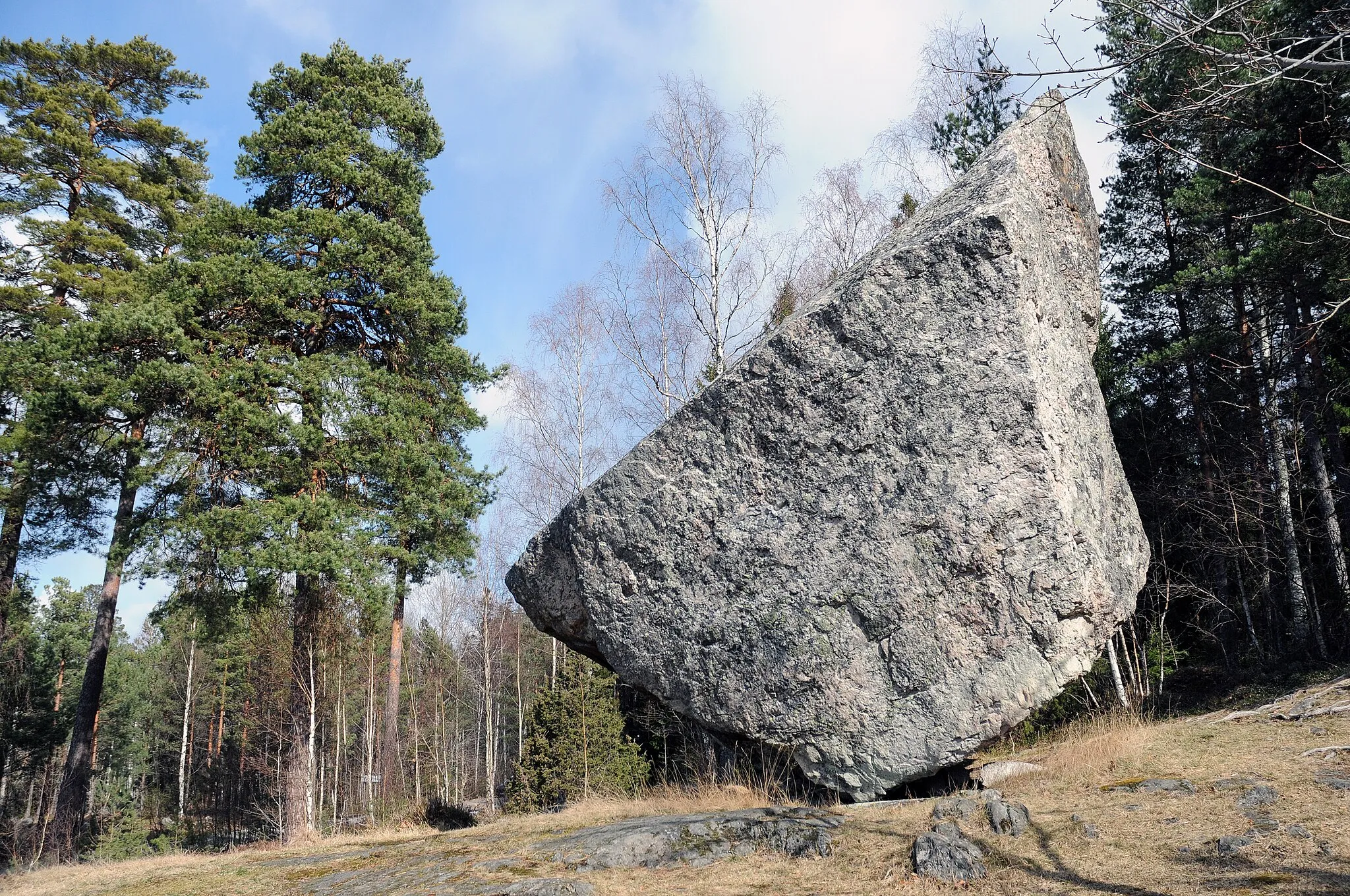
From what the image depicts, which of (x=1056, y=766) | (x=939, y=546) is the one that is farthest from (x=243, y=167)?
(x=1056, y=766)

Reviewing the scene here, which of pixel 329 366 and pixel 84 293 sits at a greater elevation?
pixel 84 293

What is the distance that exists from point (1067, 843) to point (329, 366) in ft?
37.7

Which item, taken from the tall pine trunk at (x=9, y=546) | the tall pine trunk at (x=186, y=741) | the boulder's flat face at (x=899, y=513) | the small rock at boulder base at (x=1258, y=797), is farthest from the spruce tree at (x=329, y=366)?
the tall pine trunk at (x=186, y=741)

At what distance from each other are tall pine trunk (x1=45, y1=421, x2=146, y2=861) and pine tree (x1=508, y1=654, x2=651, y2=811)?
6.78 m

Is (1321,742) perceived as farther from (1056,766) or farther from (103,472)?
(103,472)

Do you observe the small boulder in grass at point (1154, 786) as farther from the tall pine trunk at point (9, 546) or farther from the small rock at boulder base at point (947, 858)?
the tall pine trunk at point (9, 546)

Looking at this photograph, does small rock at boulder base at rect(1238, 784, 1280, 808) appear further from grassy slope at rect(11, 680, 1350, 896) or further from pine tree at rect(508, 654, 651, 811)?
pine tree at rect(508, 654, 651, 811)

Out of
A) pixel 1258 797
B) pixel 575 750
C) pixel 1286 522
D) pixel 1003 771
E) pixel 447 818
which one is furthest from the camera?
pixel 1286 522

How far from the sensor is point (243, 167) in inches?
517

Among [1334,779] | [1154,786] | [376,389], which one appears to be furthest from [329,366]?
[1334,779]

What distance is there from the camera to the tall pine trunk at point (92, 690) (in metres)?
11.6

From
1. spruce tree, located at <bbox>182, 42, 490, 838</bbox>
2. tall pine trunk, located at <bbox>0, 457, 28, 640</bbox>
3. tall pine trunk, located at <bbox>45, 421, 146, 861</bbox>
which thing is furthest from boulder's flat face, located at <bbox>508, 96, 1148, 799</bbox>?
tall pine trunk, located at <bbox>0, 457, 28, 640</bbox>

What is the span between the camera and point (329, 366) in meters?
12.3

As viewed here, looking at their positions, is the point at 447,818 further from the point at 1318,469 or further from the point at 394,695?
the point at 1318,469
